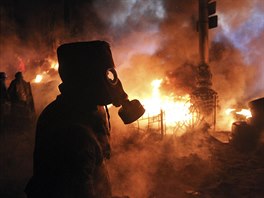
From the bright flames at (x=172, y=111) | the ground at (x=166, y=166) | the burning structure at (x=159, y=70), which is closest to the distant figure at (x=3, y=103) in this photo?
the ground at (x=166, y=166)

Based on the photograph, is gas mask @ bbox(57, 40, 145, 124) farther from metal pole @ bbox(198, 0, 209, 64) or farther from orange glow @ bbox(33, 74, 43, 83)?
orange glow @ bbox(33, 74, 43, 83)

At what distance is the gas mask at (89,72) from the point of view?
8.39 feet

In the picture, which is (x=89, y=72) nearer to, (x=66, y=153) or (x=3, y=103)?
(x=66, y=153)

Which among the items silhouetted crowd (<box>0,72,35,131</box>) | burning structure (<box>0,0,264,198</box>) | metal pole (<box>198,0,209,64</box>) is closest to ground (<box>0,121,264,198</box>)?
burning structure (<box>0,0,264,198</box>)

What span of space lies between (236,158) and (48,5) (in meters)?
14.2

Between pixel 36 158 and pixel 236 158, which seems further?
pixel 236 158

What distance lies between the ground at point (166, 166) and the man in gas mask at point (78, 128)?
13.0 feet

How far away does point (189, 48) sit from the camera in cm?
1434

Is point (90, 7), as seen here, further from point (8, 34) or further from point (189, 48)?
point (189, 48)

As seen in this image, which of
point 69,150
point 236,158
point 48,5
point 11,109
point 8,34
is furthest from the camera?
point 48,5

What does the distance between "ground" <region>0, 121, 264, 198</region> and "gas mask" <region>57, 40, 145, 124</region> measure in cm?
412

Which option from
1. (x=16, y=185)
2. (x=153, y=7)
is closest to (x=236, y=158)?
(x=16, y=185)

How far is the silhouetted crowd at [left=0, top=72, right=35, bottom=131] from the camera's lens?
9.99 meters

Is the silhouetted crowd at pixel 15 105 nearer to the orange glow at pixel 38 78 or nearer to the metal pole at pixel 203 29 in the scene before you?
the metal pole at pixel 203 29
